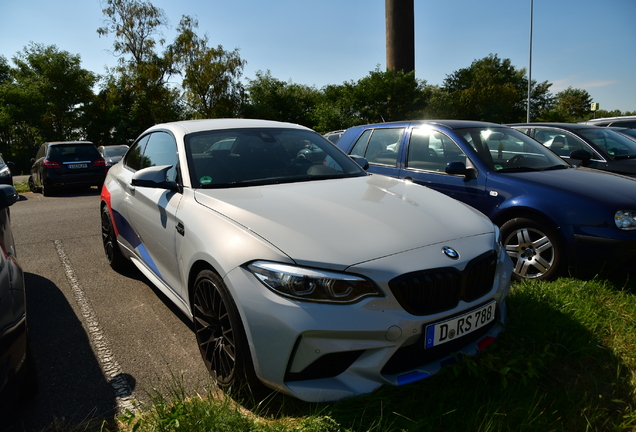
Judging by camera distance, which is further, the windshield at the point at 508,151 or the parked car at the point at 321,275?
the windshield at the point at 508,151

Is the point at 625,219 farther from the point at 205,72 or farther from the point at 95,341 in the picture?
the point at 205,72

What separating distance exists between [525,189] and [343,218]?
240cm

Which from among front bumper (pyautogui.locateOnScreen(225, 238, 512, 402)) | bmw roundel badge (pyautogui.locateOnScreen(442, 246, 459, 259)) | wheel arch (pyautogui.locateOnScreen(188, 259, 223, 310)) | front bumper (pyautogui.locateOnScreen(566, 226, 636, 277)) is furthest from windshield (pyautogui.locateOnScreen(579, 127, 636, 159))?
wheel arch (pyautogui.locateOnScreen(188, 259, 223, 310))

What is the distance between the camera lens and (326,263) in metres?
2.09

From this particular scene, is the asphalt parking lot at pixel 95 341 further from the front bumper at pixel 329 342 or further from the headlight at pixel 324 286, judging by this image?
the headlight at pixel 324 286

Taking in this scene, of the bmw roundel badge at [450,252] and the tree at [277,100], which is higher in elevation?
the tree at [277,100]

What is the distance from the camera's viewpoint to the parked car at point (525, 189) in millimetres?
3662

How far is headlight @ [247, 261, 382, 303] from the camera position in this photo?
206 cm

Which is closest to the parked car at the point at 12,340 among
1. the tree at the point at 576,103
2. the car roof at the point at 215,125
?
the car roof at the point at 215,125

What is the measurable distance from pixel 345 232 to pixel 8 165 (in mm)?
11179

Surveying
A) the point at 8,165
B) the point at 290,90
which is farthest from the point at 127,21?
the point at 8,165

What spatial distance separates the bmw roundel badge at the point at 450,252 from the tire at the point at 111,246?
360 centimetres

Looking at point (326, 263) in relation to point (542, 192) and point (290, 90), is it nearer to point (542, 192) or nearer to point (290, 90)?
point (542, 192)

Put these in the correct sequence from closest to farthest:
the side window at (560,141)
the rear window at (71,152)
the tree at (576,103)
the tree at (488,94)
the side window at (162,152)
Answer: the side window at (162,152), the side window at (560,141), the rear window at (71,152), the tree at (488,94), the tree at (576,103)
